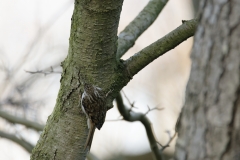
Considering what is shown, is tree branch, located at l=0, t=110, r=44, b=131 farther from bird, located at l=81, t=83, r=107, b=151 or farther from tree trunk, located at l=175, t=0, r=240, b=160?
tree trunk, located at l=175, t=0, r=240, b=160

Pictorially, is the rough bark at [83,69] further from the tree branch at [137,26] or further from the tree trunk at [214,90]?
the tree trunk at [214,90]

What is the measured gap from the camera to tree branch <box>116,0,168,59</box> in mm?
2215

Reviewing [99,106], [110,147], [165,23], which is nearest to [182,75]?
[165,23]

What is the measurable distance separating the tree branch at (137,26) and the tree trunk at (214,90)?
1279 mm

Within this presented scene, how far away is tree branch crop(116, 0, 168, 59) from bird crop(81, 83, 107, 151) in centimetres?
27

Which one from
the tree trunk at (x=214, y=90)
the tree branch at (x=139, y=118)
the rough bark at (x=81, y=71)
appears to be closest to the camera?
the tree trunk at (x=214, y=90)

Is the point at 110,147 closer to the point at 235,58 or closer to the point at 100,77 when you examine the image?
the point at 100,77

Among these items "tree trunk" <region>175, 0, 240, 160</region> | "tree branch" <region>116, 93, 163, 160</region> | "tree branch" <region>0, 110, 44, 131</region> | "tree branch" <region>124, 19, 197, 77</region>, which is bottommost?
"tree trunk" <region>175, 0, 240, 160</region>

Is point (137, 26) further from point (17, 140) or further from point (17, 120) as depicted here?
point (17, 140)

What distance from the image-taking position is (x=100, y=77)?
1910 millimetres

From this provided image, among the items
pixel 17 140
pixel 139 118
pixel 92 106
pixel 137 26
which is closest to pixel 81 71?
pixel 92 106

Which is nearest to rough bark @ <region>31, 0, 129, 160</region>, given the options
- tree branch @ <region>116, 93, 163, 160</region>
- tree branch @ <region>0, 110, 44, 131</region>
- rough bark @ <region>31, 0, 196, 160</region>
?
rough bark @ <region>31, 0, 196, 160</region>

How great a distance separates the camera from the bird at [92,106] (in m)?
1.92

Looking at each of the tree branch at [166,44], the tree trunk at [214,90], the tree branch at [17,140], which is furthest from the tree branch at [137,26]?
the tree trunk at [214,90]
